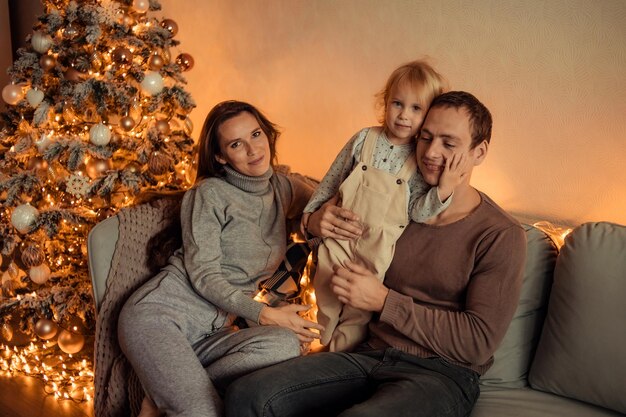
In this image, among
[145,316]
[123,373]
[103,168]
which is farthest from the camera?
[103,168]

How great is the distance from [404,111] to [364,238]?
40 centimetres

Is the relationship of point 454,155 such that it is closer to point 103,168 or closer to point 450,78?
point 450,78

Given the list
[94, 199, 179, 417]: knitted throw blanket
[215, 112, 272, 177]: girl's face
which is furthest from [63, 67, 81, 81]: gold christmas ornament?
[215, 112, 272, 177]: girl's face

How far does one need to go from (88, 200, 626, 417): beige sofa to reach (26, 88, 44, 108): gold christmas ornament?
886 millimetres

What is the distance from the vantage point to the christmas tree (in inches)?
86.7

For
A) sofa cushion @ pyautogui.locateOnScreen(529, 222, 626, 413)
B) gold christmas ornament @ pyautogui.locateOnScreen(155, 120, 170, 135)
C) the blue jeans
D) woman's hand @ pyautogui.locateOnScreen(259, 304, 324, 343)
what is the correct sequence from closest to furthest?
the blue jeans < sofa cushion @ pyautogui.locateOnScreen(529, 222, 626, 413) < woman's hand @ pyautogui.locateOnScreen(259, 304, 324, 343) < gold christmas ornament @ pyautogui.locateOnScreen(155, 120, 170, 135)

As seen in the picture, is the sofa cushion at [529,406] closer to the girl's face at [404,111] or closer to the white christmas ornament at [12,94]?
the girl's face at [404,111]

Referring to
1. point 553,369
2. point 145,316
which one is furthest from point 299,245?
point 553,369

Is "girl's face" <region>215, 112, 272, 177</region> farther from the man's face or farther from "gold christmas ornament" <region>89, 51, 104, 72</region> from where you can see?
"gold christmas ornament" <region>89, 51, 104, 72</region>

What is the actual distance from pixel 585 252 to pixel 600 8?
0.77 m

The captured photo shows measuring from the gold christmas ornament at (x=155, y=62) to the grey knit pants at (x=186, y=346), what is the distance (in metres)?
0.90

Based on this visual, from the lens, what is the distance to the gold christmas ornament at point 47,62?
7.34ft

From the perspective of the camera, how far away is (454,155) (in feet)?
5.09

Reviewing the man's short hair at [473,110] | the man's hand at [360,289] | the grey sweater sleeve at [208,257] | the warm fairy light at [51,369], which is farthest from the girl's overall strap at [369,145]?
the warm fairy light at [51,369]
